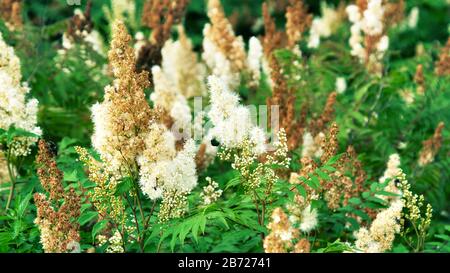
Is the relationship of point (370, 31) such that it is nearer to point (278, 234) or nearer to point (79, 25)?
point (79, 25)

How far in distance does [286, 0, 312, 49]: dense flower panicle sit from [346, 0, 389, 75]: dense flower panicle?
50cm

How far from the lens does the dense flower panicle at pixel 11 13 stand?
309 inches

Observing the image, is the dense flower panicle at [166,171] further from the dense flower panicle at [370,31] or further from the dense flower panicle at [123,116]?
the dense flower panicle at [370,31]

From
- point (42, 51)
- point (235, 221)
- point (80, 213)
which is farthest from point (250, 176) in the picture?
point (42, 51)

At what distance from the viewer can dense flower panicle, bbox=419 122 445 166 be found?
670 centimetres

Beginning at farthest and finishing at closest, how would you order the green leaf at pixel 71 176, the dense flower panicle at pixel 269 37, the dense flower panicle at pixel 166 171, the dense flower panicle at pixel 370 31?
1. the dense flower panicle at pixel 269 37
2. the dense flower panicle at pixel 370 31
3. the green leaf at pixel 71 176
4. the dense flower panicle at pixel 166 171

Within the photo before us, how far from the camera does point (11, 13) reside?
8.17 m

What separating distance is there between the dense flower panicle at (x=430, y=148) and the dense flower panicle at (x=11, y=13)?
4.31 m

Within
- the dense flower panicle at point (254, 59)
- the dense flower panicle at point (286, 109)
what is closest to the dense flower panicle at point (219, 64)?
the dense flower panicle at point (254, 59)

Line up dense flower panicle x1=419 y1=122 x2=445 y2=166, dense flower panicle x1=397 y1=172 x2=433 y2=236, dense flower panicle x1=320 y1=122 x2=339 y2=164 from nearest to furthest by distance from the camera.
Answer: dense flower panicle x1=397 y1=172 x2=433 y2=236, dense flower panicle x1=320 y1=122 x2=339 y2=164, dense flower panicle x1=419 y1=122 x2=445 y2=166

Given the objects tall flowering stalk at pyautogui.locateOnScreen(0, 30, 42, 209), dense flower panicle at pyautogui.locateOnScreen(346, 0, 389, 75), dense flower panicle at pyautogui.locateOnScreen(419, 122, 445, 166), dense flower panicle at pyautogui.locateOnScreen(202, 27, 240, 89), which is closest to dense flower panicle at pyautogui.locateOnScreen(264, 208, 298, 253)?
tall flowering stalk at pyautogui.locateOnScreen(0, 30, 42, 209)

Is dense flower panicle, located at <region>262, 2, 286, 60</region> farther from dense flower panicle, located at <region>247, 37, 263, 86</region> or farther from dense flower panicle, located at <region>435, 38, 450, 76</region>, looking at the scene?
dense flower panicle, located at <region>435, 38, 450, 76</region>

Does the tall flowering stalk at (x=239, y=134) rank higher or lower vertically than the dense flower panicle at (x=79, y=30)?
lower

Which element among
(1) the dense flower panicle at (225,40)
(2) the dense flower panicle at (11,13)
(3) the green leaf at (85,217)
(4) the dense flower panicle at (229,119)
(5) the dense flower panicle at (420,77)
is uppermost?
(2) the dense flower panicle at (11,13)
